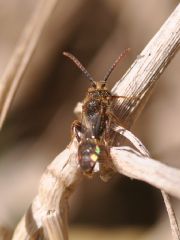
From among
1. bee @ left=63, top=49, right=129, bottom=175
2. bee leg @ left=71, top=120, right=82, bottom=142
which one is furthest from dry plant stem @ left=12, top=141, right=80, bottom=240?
bee leg @ left=71, top=120, right=82, bottom=142

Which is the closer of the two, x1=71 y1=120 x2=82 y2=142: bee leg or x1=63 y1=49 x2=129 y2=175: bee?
x1=63 y1=49 x2=129 y2=175: bee

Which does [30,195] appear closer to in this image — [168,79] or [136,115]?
[168,79]

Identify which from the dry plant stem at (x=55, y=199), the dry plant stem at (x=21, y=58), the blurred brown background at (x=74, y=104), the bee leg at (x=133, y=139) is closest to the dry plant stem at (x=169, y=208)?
the bee leg at (x=133, y=139)

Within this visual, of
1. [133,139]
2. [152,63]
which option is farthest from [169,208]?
[152,63]

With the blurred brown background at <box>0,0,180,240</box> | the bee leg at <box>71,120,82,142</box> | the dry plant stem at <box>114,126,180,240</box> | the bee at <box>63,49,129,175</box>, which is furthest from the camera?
the blurred brown background at <box>0,0,180,240</box>

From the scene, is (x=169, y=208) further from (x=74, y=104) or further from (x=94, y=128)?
(x=74, y=104)

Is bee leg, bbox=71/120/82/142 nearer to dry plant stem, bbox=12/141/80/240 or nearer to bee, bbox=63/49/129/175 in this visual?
bee, bbox=63/49/129/175

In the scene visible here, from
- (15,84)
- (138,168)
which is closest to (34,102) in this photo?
(15,84)
